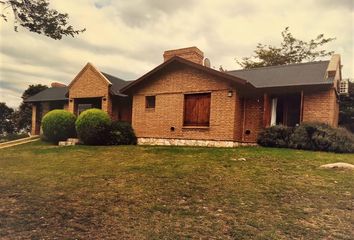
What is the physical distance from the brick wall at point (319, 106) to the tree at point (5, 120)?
31.5 m

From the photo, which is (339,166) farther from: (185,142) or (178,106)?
(178,106)

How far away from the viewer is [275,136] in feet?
50.9

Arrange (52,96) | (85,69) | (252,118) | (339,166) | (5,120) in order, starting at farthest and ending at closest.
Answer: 1. (5,120)
2. (52,96)
3. (85,69)
4. (252,118)
5. (339,166)

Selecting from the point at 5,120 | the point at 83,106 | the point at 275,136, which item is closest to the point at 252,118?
the point at 275,136

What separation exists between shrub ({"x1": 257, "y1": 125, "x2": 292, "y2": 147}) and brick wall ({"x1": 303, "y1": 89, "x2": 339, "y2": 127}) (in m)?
2.00

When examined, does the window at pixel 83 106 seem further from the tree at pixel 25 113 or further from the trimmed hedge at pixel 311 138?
the trimmed hedge at pixel 311 138

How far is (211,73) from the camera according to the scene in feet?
52.3

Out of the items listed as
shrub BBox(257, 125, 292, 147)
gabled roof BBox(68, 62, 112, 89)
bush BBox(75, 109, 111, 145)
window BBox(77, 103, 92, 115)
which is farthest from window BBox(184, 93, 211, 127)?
window BBox(77, 103, 92, 115)

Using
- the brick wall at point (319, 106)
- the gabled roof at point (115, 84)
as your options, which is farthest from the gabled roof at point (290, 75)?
the gabled roof at point (115, 84)

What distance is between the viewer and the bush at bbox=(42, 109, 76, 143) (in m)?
20.4

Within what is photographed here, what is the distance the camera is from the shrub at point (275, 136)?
15.3 metres

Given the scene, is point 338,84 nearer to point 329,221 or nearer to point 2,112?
point 329,221

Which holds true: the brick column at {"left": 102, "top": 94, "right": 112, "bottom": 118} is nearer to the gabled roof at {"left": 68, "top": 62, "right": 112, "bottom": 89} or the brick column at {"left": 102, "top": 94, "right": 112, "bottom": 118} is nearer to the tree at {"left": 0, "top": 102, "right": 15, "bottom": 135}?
the gabled roof at {"left": 68, "top": 62, "right": 112, "bottom": 89}

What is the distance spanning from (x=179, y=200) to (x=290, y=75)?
13833mm
